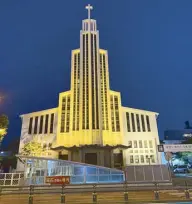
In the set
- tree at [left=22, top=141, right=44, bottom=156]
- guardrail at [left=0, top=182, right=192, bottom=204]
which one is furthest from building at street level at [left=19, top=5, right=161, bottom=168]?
guardrail at [left=0, top=182, right=192, bottom=204]

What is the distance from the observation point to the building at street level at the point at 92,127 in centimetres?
4159

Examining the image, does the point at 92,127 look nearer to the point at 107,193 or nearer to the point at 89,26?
the point at 89,26

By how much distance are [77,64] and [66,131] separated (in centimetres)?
1771

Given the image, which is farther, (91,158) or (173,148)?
(91,158)

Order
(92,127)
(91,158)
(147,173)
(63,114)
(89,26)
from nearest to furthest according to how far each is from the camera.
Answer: (147,173) < (91,158) < (92,127) < (63,114) < (89,26)

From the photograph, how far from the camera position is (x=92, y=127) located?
44688mm

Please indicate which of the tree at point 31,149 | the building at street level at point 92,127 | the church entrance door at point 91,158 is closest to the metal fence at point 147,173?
the building at street level at point 92,127

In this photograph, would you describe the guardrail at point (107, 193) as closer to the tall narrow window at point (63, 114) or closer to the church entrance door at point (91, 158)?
the church entrance door at point (91, 158)

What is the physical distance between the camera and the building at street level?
41.6 meters

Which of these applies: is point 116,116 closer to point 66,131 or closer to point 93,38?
point 66,131

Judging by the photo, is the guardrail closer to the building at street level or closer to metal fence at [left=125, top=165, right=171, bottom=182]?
metal fence at [left=125, top=165, right=171, bottom=182]

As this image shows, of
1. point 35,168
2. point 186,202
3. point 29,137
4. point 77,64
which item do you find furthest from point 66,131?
point 186,202

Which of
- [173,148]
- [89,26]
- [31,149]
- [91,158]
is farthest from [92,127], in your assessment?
[89,26]

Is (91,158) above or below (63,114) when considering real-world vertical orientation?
below
